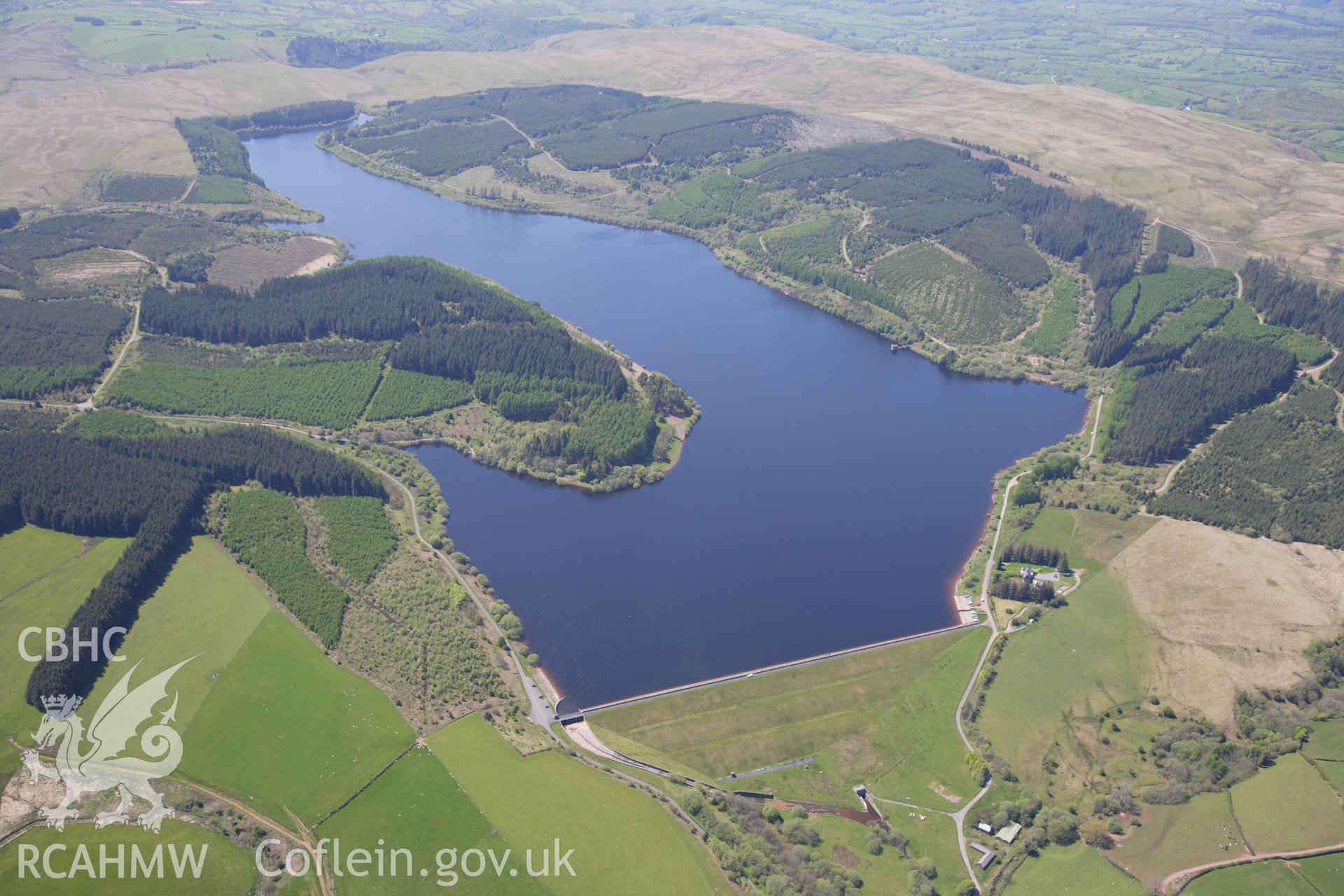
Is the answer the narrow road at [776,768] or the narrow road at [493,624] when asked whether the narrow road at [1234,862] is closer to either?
the narrow road at [776,768]

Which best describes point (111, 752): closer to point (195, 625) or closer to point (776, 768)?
point (195, 625)

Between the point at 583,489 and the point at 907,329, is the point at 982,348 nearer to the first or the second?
the point at 907,329

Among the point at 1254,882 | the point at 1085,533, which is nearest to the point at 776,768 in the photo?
the point at 1254,882

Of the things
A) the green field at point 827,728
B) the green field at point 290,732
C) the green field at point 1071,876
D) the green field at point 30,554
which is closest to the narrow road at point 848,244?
the green field at point 827,728

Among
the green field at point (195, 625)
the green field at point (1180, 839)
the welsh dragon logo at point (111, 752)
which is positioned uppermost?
the green field at point (1180, 839)

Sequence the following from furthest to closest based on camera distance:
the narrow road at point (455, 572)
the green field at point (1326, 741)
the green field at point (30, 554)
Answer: the green field at point (30, 554) → the narrow road at point (455, 572) → the green field at point (1326, 741)

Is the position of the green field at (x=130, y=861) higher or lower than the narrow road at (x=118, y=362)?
higher
